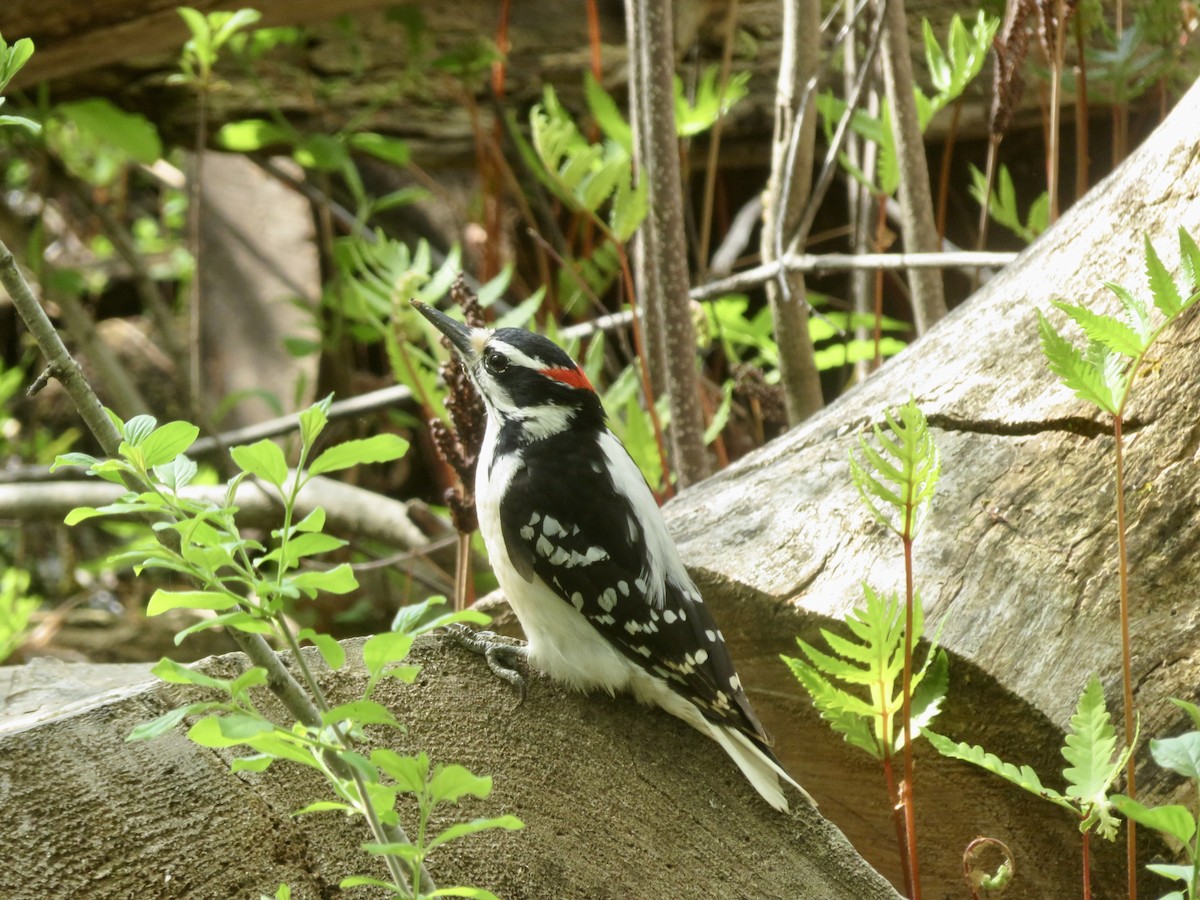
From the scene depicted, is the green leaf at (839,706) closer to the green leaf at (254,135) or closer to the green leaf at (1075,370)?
the green leaf at (1075,370)

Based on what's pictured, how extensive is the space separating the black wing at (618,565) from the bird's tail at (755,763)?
0.02 metres

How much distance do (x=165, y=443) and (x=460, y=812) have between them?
0.59 metres

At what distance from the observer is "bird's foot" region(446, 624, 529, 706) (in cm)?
151

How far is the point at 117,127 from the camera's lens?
3.12 meters

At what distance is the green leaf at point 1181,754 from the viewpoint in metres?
1.00

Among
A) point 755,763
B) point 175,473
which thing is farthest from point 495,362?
point 175,473

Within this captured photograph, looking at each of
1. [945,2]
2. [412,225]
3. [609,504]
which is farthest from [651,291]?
[412,225]

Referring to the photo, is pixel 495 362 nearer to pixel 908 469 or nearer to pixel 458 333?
pixel 458 333

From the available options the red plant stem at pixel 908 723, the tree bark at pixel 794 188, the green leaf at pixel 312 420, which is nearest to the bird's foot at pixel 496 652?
the red plant stem at pixel 908 723

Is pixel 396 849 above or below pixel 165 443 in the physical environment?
below

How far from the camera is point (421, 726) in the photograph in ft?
4.61

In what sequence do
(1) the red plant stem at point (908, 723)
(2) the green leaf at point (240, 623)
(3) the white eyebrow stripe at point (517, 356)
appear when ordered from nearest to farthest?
(2) the green leaf at point (240, 623) < (1) the red plant stem at point (908, 723) < (3) the white eyebrow stripe at point (517, 356)

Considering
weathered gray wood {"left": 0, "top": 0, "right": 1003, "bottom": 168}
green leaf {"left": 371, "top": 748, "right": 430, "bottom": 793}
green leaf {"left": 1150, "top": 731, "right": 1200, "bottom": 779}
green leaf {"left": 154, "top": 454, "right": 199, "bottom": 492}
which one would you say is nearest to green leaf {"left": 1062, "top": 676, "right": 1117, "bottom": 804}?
green leaf {"left": 1150, "top": 731, "right": 1200, "bottom": 779}

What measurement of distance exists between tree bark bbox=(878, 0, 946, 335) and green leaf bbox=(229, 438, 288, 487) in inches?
70.1
